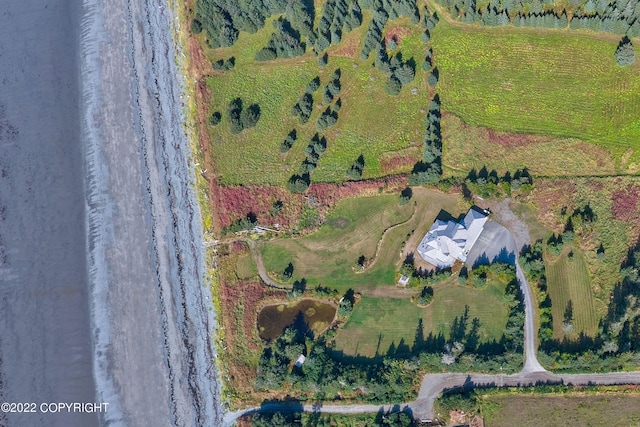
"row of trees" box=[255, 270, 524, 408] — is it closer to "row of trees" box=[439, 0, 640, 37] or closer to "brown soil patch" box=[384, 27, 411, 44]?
"brown soil patch" box=[384, 27, 411, 44]

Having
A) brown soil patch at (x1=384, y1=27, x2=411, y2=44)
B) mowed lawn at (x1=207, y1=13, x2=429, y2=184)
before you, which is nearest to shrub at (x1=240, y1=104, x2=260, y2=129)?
mowed lawn at (x1=207, y1=13, x2=429, y2=184)

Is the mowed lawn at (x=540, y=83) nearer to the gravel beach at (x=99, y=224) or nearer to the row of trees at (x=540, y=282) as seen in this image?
the row of trees at (x=540, y=282)

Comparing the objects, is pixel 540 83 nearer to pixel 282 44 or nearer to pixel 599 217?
pixel 599 217

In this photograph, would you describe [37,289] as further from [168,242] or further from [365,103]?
[365,103]

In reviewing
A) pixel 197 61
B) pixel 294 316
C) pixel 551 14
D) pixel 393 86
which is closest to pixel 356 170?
pixel 393 86

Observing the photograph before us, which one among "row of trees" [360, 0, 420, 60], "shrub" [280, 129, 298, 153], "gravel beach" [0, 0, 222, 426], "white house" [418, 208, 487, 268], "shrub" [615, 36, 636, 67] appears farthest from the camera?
"row of trees" [360, 0, 420, 60]
